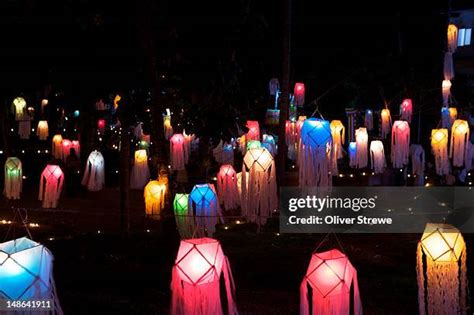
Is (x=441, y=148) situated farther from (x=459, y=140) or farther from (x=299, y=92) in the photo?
(x=299, y=92)

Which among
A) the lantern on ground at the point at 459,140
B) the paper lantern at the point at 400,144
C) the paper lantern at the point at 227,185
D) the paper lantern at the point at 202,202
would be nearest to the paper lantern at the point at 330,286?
the paper lantern at the point at 202,202

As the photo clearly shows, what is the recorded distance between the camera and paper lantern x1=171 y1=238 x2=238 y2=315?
4266 millimetres

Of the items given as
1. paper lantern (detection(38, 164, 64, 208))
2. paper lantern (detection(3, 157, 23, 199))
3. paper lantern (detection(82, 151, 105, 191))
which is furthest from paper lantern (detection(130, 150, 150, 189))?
paper lantern (detection(3, 157, 23, 199))

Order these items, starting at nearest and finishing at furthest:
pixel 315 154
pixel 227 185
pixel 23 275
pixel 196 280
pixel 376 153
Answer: pixel 23 275 → pixel 196 280 → pixel 315 154 → pixel 227 185 → pixel 376 153

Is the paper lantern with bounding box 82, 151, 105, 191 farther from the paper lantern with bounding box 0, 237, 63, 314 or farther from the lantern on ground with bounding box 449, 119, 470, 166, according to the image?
the paper lantern with bounding box 0, 237, 63, 314

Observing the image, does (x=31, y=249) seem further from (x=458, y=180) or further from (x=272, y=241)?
(x=458, y=180)

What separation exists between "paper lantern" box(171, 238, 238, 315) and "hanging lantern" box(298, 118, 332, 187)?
223 centimetres

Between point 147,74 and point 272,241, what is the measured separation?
3.70 m

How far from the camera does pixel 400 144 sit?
952 centimetres

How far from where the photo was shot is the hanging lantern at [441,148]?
10008mm

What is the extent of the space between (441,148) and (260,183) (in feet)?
14.5

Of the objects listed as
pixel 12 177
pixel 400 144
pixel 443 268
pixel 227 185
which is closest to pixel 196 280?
pixel 443 268

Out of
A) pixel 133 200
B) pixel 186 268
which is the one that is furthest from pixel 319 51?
pixel 186 268

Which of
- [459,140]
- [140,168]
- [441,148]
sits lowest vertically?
[140,168]
